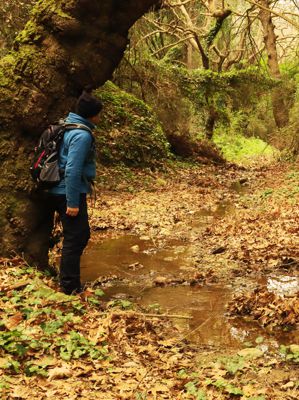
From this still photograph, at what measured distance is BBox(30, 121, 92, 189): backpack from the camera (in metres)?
5.25

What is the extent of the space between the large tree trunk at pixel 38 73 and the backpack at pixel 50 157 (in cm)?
53

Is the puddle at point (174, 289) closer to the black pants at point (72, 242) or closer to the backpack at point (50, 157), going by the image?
the black pants at point (72, 242)

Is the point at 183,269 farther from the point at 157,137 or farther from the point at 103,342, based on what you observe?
the point at 157,137

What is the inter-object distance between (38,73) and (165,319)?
3.26 meters

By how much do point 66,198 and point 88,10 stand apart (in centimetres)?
228

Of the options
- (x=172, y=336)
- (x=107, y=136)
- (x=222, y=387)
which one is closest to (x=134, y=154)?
(x=107, y=136)

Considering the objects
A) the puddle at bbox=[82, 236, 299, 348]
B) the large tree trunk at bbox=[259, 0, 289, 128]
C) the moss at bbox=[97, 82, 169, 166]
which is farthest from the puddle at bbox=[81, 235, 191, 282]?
the large tree trunk at bbox=[259, 0, 289, 128]

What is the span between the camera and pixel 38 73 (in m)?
5.77

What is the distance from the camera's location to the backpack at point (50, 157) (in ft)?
17.2

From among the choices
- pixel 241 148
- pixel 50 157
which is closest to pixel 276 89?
pixel 241 148

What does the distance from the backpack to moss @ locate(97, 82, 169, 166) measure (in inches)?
420

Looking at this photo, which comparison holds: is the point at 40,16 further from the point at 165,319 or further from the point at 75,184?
the point at 165,319

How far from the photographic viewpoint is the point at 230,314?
5.30 metres

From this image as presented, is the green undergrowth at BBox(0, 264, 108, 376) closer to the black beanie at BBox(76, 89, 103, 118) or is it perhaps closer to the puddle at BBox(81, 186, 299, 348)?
the puddle at BBox(81, 186, 299, 348)
